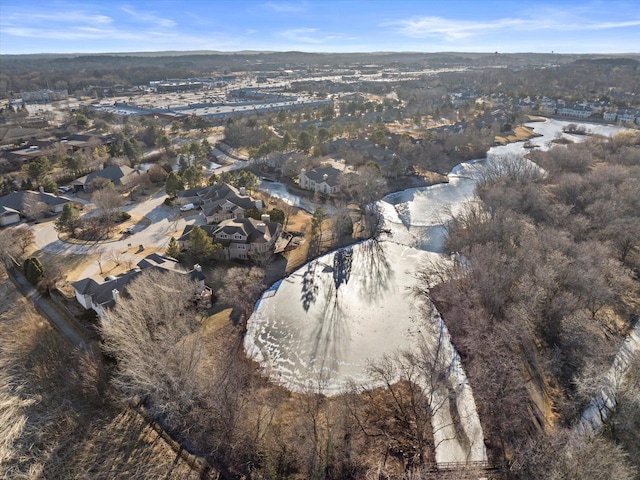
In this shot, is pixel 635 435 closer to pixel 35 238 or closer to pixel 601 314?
pixel 601 314

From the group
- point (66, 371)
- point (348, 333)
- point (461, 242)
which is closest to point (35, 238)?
point (66, 371)

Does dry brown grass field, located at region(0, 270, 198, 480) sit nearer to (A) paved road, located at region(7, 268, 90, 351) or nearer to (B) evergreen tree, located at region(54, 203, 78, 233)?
(A) paved road, located at region(7, 268, 90, 351)

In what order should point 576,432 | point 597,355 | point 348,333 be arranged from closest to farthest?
point 576,432
point 597,355
point 348,333

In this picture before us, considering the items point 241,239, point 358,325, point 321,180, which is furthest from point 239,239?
point 321,180

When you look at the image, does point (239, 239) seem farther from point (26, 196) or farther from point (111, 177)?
point (111, 177)

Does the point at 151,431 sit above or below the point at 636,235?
below

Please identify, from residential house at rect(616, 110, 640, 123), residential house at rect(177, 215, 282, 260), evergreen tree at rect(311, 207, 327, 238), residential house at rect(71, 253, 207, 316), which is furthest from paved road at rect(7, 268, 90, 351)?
residential house at rect(616, 110, 640, 123)

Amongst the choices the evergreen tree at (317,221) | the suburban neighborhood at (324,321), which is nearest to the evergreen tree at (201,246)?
the suburban neighborhood at (324,321)

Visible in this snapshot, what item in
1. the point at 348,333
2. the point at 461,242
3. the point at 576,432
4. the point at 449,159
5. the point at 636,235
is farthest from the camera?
the point at 449,159

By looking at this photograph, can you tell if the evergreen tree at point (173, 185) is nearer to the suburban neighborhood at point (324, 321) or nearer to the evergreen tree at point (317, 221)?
the suburban neighborhood at point (324, 321)
